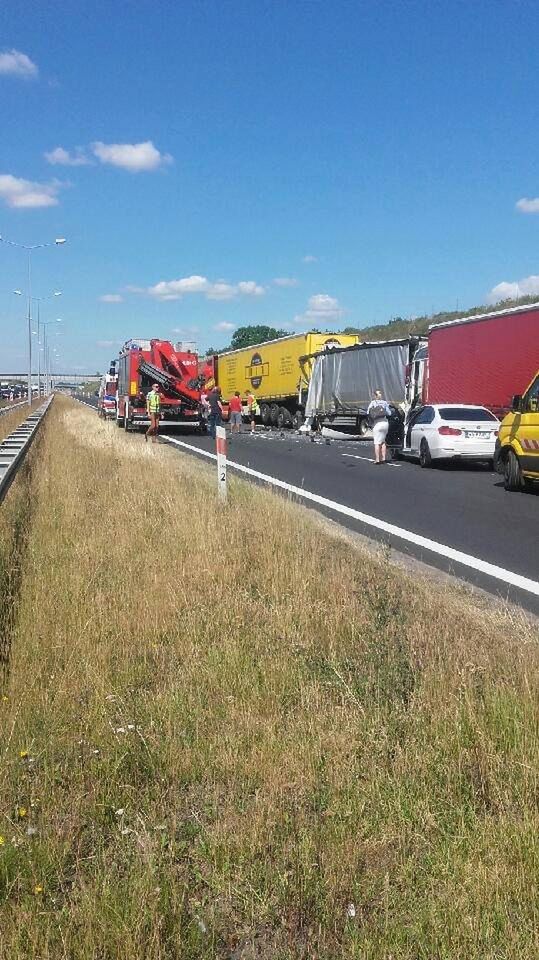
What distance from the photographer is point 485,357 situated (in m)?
19.9

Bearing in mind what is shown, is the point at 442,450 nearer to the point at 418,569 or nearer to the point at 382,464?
the point at 382,464

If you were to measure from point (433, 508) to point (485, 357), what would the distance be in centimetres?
815

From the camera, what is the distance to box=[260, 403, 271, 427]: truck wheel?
146ft

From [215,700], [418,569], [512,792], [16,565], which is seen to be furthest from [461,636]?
[16,565]

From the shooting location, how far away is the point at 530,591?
24.5ft

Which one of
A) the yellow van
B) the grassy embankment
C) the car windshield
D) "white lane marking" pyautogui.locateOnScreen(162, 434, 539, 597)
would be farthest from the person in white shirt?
the grassy embankment

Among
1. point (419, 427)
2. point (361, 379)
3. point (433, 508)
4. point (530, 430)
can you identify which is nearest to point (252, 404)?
point (361, 379)

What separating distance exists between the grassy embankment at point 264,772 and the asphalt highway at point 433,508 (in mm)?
1983

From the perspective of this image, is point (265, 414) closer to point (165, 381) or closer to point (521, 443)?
point (165, 381)

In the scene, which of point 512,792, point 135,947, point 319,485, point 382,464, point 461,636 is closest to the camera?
point 135,947

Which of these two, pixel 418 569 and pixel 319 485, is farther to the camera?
pixel 319 485

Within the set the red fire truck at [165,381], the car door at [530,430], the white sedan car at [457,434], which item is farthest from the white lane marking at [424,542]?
the red fire truck at [165,381]

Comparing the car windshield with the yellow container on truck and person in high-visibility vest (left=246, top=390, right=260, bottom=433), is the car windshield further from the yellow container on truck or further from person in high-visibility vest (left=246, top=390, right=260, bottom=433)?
person in high-visibility vest (left=246, top=390, right=260, bottom=433)

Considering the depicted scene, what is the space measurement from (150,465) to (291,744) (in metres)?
13.1
